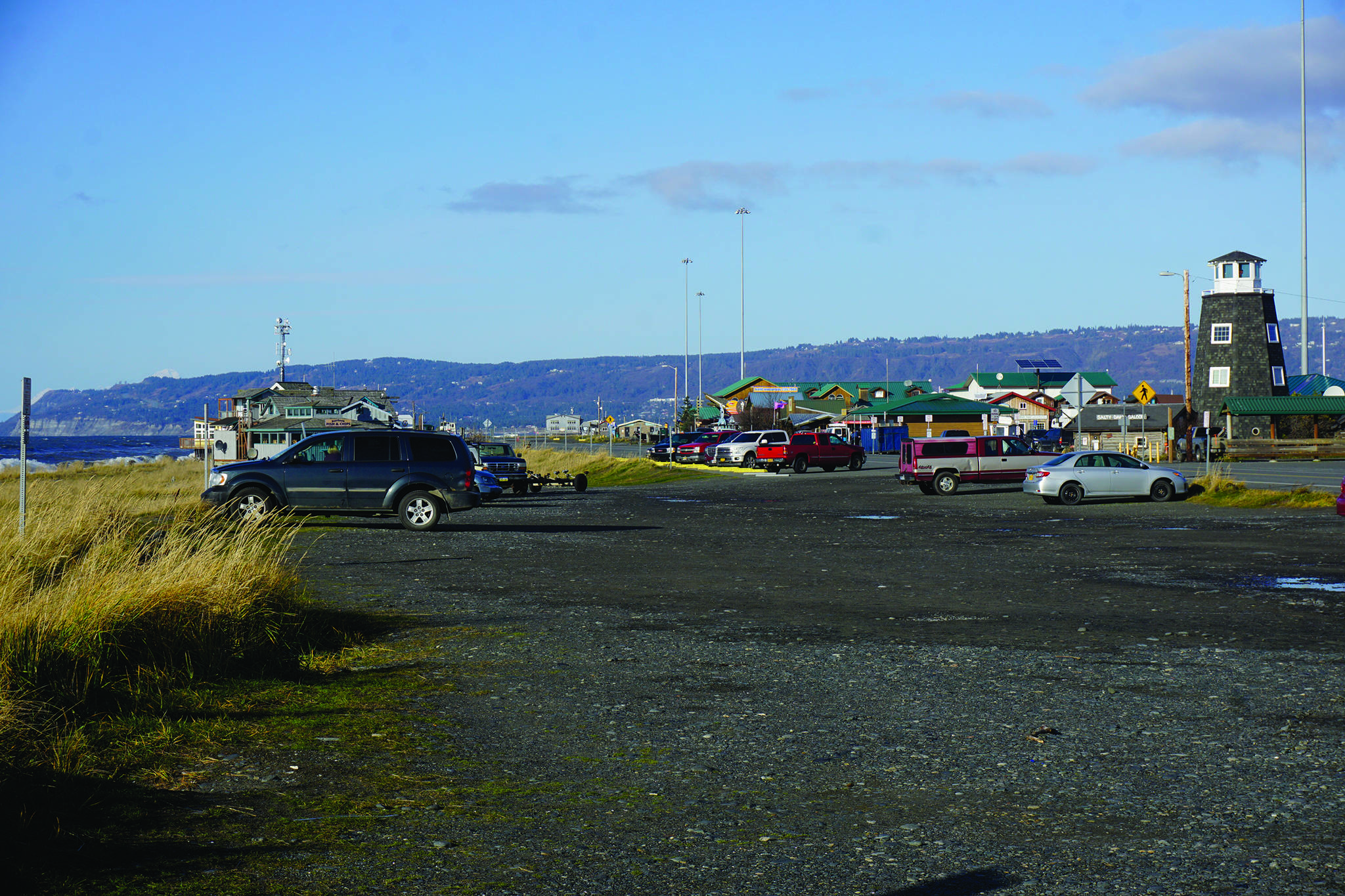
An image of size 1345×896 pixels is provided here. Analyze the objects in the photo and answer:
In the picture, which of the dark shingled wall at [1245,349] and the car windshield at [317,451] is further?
the dark shingled wall at [1245,349]

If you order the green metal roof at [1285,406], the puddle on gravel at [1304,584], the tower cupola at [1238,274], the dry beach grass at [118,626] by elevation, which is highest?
the tower cupola at [1238,274]

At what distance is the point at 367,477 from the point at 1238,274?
7163 cm

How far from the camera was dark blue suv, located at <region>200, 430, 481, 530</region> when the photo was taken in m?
22.5

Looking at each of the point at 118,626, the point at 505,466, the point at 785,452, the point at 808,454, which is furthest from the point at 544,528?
the point at 808,454

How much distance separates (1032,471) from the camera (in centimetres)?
3200

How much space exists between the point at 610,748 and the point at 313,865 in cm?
217

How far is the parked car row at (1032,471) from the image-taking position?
31.3 metres

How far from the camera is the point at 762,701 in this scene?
7.91 meters

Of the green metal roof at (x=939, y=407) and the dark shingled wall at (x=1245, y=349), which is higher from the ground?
the dark shingled wall at (x=1245, y=349)

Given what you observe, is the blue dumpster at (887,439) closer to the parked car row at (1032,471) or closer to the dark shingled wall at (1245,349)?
the dark shingled wall at (1245,349)

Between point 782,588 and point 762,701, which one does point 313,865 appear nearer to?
point 762,701

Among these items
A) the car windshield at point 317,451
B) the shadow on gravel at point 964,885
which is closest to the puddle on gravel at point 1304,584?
the shadow on gravel at point 964,885

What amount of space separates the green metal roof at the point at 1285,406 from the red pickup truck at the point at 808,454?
3017 centimetres

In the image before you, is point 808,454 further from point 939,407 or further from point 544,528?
point 939,407
